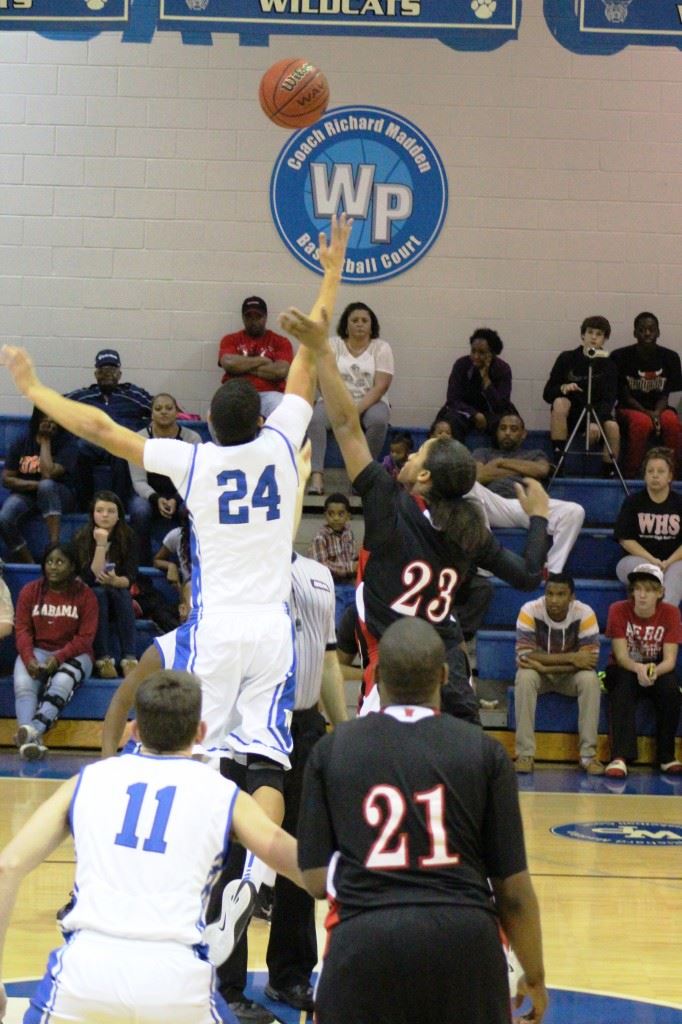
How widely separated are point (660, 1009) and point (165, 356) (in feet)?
31.9

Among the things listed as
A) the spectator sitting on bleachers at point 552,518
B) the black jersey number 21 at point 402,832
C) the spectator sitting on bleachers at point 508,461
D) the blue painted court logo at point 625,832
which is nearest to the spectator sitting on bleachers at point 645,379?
the spectator sitting on bleachers at point 508,461

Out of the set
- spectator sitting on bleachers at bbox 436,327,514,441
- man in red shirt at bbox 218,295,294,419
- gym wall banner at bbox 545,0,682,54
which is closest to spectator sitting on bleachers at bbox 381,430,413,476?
spectator sitting on bleachers at bbox 436,327,514,441

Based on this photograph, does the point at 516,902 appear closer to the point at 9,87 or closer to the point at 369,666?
the point at 369,666

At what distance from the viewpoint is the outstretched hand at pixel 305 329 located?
193 inches

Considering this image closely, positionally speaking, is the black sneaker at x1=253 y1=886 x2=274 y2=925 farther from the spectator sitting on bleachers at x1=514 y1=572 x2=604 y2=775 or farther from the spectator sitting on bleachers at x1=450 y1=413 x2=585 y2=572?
the spectator sitting on bleachers at x1=450 y1=413 x2=585 y2=572

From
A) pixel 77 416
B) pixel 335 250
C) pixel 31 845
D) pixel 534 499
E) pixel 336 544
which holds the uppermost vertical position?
pixel 335 250

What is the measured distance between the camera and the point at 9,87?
46.6ft

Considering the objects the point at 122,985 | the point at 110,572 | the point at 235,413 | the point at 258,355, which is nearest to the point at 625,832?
the point at 110,572

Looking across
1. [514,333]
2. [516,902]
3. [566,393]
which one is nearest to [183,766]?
[516,902]

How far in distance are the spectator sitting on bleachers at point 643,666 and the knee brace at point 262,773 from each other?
5739 mm

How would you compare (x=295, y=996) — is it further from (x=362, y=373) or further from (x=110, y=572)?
(x=362, y=373)

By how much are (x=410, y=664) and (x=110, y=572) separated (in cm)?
803

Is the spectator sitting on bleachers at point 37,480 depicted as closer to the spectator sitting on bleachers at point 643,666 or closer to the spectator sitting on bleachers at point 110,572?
the spectator sitting on bleachers at point 110,572

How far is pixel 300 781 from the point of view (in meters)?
5.86
